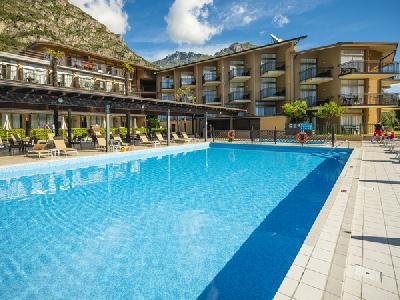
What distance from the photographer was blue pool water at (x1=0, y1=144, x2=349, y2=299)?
4391 mm

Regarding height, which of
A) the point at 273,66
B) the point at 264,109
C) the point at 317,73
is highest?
the point at 273,66

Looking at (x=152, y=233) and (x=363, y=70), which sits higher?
(x=363, y=70)

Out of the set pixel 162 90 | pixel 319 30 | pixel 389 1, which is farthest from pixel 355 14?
pixel 162 90

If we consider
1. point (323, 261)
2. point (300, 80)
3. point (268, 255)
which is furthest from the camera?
point (300, 80)

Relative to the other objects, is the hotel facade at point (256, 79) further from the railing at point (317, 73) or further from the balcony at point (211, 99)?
the balcony at point (211, 99)

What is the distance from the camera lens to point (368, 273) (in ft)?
12.2

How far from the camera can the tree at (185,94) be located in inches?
1724

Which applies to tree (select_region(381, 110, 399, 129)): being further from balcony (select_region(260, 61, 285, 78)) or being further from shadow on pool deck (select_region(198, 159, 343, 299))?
shadow on pool deck (select_region(198, 159, 343, 299))

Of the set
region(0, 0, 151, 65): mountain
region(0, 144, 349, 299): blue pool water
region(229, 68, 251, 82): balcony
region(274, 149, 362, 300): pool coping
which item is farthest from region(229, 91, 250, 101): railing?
region(0, 0, 151, 65): mountain

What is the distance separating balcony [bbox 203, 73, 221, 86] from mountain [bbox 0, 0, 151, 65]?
134ft

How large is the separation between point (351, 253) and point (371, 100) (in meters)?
30.9

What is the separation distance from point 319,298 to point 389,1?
30.0 metres

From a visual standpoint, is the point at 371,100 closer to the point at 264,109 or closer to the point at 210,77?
the point at 264,109

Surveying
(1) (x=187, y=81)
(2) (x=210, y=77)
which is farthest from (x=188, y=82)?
(2) (x=210, y=77)
